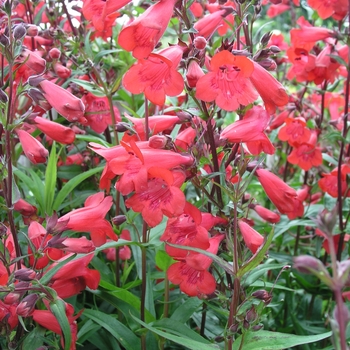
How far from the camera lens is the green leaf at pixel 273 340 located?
63.0 inches

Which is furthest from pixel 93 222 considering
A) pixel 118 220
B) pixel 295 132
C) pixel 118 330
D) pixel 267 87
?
pixel 295 132

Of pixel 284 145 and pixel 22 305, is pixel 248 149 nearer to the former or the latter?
pixel 22 305

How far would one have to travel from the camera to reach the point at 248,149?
198 centimetres

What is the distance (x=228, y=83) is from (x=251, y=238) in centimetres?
57

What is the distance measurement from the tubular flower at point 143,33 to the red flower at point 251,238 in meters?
0.73

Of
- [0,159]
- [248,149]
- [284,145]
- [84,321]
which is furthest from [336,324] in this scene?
[284,145]

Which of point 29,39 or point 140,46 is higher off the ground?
point 140,46

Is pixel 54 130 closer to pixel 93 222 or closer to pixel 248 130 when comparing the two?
pixel 93 222

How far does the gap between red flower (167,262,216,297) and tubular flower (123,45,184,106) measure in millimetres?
660

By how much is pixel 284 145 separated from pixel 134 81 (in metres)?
2.15

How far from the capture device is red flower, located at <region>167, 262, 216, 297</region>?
183 cm

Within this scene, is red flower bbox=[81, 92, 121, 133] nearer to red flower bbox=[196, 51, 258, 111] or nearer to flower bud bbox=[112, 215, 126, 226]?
flower bud bbox=[112, 215, 126, 226]

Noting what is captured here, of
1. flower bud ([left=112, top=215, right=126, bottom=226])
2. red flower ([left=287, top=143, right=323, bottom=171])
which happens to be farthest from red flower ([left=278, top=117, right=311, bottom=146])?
flower bud ([left=112, top=215, right=126, bottom=226])

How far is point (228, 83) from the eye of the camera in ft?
5.62
